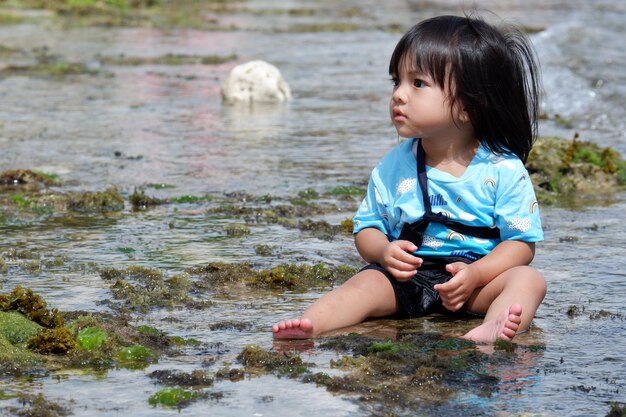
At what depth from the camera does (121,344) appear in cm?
378

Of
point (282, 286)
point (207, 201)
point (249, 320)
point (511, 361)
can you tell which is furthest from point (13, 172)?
point (511, 361)

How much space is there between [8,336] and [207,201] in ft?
9.31

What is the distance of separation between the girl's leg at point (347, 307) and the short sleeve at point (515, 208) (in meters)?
0.49

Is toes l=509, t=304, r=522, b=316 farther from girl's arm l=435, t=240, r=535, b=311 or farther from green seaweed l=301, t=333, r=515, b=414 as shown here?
girl's arm l=435, t=240, r=535, b=311

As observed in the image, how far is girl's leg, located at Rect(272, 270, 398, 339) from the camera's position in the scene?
3.97 metres

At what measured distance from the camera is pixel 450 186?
448 centimetres

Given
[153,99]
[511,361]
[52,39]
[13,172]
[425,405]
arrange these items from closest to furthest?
1. [425,405]
2. [511,361]
3. [13,172]
4. [153,99]
5. [52,39]

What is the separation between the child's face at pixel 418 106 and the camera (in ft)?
14.6

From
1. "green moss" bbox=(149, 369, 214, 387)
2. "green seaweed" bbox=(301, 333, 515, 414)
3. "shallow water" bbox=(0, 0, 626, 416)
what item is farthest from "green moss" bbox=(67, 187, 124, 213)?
"green moss" bbox=(149, 369, 214, 387)

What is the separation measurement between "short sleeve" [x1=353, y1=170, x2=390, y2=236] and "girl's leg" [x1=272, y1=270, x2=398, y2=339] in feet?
0.67

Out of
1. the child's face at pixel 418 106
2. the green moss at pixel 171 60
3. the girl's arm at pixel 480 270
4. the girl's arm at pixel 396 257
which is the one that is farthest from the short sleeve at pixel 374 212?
the green moss at pixel 171 60

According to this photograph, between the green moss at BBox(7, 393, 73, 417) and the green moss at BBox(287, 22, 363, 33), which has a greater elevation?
the green moss at BBox(287, 22, 363, 33)

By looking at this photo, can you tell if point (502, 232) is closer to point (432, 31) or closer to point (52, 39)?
point (432, 31)

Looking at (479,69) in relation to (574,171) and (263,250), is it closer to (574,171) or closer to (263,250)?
(263,250)
